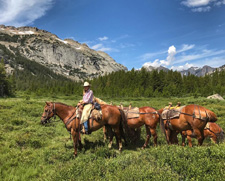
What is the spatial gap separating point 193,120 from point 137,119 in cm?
307

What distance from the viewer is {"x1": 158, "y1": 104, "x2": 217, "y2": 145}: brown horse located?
24.3 ft

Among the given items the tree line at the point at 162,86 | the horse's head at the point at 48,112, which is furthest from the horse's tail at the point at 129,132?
the tree line at the point at 162,86

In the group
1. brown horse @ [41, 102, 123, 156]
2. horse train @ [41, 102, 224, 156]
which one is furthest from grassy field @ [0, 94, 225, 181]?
horse train @ [41, 102, 224, 156]

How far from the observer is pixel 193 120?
24.8 feet

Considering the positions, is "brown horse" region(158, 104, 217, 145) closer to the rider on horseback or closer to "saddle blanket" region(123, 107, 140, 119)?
"saddle blanket" region(123, 107, 140, 119)

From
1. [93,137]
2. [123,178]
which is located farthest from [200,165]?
[93,137]

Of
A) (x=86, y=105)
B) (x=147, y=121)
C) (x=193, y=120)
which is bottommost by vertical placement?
(x=147, y=121)

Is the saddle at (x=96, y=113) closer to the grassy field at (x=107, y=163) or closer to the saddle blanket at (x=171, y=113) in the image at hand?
the grassy field at (x=107, y=163)

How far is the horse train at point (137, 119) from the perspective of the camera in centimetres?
750

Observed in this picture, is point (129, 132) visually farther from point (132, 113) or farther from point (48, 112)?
point (48, 112)

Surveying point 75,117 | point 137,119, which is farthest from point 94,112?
point 137,119

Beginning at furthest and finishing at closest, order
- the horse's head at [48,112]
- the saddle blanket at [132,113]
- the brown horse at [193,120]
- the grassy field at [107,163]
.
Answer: the saddle blanket at [132,113] → the horse's head at [48,112] → the brown horse at [193,120] → the grassy field at [107,163]

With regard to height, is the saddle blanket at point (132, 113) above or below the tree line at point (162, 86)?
below

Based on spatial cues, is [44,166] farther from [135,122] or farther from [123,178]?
[135,122]
